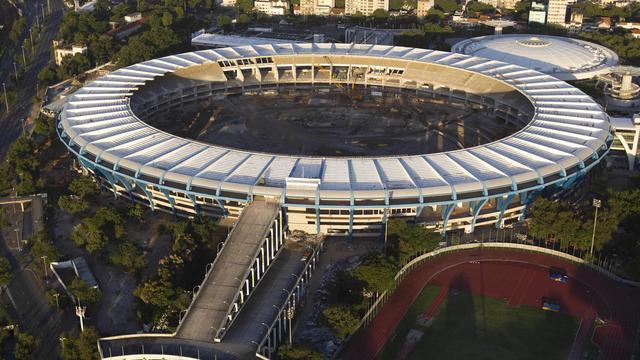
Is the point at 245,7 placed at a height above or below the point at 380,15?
above

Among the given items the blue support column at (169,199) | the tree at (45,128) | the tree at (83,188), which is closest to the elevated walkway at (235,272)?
the blue support column at (169,199)

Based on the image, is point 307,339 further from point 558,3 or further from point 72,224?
point 558,3

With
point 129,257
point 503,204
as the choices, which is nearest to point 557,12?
point 503,204

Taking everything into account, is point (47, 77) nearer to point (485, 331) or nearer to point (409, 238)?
point (409, 238)

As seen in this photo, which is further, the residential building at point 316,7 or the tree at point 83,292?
the residential building at point 316,7

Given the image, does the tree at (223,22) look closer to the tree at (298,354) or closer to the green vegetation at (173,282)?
the green vegetation at (173,282)

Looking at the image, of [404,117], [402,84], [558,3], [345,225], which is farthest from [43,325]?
[558,3]
